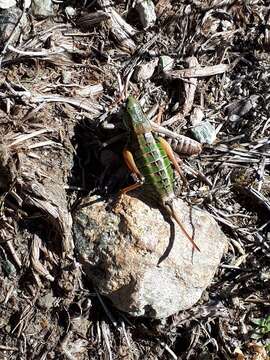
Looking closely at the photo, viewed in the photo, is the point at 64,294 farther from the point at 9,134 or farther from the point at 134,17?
the point at 134,17

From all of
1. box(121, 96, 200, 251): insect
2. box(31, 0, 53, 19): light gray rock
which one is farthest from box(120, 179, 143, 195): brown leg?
box(31, 0, 53, 19): light gray rock

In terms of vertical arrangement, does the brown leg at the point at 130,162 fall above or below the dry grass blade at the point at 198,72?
below

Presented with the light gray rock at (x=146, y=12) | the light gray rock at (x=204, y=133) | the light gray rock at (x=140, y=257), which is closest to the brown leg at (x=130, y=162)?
the light gray rock at (x=140, y=257)

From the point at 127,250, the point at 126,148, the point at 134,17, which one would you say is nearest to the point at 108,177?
the point at 126,148

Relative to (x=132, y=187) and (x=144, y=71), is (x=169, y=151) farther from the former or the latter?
(x=144, y=71)

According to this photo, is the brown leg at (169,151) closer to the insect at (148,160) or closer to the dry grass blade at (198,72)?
the insect at (148,160)

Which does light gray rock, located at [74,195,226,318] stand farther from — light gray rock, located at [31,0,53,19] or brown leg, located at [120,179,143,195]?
light gray rock, located at [31,0,53,19]
